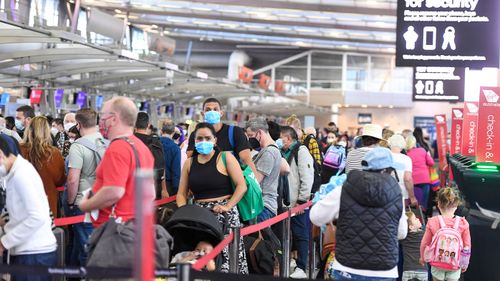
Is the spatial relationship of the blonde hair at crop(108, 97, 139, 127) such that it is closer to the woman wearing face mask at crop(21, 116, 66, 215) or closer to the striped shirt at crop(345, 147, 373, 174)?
the woman wearing face mask at crop(21, 116, 66, 215)

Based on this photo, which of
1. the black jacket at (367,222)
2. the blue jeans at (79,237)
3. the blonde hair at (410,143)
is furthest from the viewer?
the blonde hair at (410,143)

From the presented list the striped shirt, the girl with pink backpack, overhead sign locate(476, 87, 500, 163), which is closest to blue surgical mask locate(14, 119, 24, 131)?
the striped shirt

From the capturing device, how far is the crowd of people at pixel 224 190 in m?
4.91

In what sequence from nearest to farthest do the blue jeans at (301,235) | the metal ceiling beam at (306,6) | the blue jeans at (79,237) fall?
the blue jeans at (79,237)
the blue jeans at (301,235)
the metal ceiling beam at (306,6)

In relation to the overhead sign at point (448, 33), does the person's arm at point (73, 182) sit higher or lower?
lower

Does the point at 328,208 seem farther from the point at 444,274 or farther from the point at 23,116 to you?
the point at 23,116

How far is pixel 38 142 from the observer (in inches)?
299

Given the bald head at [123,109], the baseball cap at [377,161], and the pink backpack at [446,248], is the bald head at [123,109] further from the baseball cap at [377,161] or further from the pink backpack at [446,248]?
the pink backpack at [446,248]

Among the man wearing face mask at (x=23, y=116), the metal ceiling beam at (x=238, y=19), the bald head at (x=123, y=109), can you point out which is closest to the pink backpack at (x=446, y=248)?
the bald head at (x=123, y=109)

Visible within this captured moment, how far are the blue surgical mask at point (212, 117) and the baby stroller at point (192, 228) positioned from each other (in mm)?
1486

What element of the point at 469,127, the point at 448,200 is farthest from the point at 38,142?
the point at 469,127

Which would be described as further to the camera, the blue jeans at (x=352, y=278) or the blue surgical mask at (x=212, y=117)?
the blue surgical mask at (x=212, y=117)

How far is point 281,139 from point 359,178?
466cm

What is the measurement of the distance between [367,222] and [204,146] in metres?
1.88
